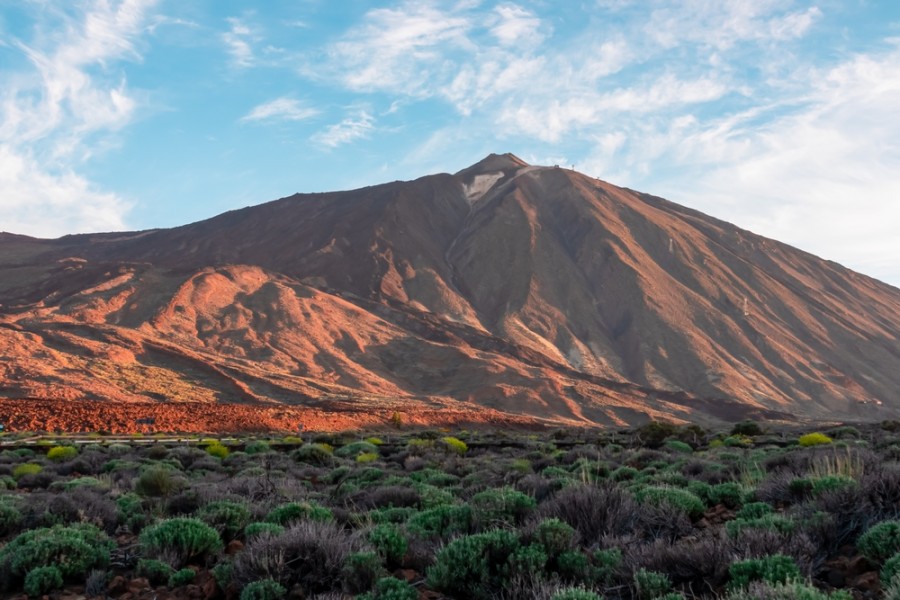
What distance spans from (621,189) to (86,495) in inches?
5698

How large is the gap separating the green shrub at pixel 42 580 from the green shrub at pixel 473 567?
3.56 meters

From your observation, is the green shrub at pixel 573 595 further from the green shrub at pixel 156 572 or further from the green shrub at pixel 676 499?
the green shrub at pixel 156 572

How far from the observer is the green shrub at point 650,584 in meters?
4.93

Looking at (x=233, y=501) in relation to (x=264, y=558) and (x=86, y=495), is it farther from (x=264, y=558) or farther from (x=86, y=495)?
(x=264, y=558)

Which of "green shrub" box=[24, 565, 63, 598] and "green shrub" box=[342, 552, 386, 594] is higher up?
"green shrub" box=[342, 552, 386, 594]

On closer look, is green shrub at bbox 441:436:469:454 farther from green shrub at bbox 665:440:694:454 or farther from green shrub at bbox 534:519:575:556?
green shrub at bbox 534:519:575:556

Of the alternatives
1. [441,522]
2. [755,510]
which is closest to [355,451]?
[441,522]

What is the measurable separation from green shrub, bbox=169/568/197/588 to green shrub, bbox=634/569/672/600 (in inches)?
161

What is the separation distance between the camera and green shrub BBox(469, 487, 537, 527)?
7.50m

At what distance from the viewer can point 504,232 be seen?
4510 inches

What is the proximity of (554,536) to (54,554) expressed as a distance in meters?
4.93

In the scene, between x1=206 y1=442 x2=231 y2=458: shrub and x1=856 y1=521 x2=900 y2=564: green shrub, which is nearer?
x1=856 y1=521 x2=900 y2=564: green shrub

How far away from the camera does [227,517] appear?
27.5ft

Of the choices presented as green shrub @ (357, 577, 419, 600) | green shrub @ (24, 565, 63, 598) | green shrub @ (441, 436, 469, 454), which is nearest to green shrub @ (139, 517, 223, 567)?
green shrub @ (24, 565, 63, 598)
